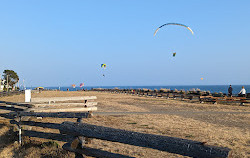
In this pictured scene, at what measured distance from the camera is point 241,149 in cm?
812

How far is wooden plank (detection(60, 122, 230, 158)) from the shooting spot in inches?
136

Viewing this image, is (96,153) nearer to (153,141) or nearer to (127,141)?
(127,141)

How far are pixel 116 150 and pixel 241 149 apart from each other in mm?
4276

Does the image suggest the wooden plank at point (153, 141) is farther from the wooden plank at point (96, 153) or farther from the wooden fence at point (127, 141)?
the wooden plank at point (96, 153)

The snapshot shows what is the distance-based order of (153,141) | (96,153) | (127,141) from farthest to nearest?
(96,153), (127,141), (153,141)

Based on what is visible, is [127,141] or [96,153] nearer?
[127,141]

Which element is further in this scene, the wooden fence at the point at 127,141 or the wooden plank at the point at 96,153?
the wooden plank at the point at 96,153

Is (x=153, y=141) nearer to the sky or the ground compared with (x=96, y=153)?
nearer to the sky

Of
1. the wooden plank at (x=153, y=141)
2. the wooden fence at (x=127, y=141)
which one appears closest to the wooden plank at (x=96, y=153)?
the wooden fence at (x=127, y=141)

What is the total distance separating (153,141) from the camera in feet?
13.6

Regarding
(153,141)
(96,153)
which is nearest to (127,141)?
(153,141)

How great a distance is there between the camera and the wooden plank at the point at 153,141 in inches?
136

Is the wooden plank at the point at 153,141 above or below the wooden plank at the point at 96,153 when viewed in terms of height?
above

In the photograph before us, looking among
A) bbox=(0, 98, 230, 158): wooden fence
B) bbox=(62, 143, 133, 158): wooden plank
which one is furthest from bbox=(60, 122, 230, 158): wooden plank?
bbox=(62, 143, 133, 158): wooden plank
